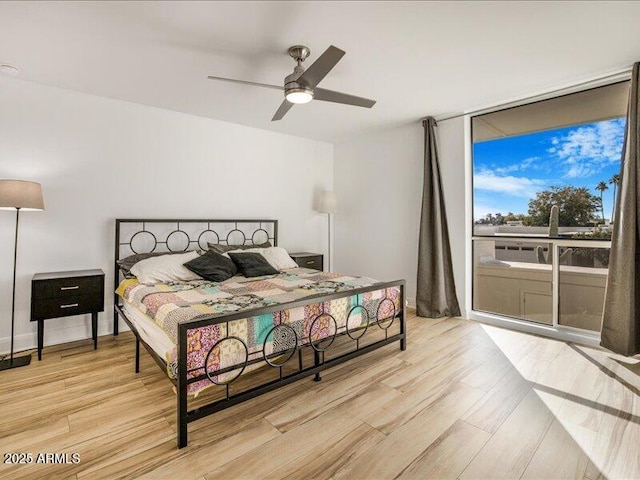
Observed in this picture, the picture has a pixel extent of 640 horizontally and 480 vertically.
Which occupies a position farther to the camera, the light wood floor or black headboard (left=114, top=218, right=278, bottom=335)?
black headboard (left=114, top=218, right=278, bottom=335)

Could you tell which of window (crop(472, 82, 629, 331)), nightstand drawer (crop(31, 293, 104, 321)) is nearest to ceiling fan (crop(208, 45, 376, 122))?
window (crop(472, 82, 629, 331))

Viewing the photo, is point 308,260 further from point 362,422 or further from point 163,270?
point 362,422

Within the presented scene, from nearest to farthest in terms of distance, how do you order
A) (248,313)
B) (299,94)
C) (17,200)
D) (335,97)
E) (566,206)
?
1. (248,313)
2. (299,94)
3. (335,97)
4. (17,200)
5. (566,206)

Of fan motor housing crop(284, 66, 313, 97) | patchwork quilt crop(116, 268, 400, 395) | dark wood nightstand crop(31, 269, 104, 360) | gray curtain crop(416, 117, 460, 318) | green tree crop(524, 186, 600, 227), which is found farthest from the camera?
gray curtain crop(416, 117, 460, 318)

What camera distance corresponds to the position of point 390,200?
16.0ft

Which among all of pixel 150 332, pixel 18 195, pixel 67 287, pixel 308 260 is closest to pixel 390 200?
pixel 308 260

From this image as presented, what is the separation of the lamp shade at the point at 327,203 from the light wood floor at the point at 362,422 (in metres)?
2.73

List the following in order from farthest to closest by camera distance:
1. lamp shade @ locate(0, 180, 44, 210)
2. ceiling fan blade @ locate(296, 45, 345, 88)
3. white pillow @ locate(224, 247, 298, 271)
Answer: white pillow @ locate(224, 247, 298, 271) → lamp shade @ locate(0, 180, 44, 210) → ceiling fan blade @ locate(296, 45, 345, 88)

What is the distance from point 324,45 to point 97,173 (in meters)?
2.76

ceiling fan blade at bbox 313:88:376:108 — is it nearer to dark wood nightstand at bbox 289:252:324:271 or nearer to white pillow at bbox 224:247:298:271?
white pillow at bbox 224:247:298:271

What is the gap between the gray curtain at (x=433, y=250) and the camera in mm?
4102

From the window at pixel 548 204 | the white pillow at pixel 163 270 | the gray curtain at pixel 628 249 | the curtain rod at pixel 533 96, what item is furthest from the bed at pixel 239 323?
the curtain rod at pixel 533 96

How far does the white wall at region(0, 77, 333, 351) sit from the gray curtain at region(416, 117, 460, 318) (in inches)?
91.5

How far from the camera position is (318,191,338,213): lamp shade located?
518cm
